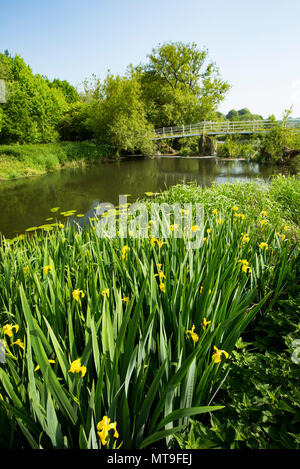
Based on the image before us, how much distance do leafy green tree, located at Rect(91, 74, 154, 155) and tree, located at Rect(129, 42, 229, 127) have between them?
21.6ft

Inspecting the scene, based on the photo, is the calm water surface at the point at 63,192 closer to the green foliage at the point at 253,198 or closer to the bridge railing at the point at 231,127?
the green foliage at the point at 253,198

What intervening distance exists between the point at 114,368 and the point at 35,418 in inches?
13.0

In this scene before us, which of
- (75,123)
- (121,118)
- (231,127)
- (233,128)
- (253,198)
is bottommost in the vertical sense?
(253,198)

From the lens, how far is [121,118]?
2200cm

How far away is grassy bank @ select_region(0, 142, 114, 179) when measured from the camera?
45.9 feet

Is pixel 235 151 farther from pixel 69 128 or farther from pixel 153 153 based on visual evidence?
pixel 69 128

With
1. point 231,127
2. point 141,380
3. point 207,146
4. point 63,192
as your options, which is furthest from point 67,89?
point 141,380

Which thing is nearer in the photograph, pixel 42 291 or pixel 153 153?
pixel 42 291

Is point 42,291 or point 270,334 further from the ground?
point 42,291

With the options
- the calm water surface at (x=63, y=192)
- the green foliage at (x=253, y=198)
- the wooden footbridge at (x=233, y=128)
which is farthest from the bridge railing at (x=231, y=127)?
the green foliage at (x=253, y=198)

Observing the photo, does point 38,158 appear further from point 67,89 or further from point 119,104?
point 67,89

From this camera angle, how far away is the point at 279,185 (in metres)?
5.57

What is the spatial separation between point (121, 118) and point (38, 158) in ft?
31.4
